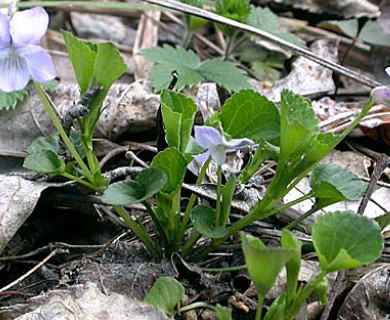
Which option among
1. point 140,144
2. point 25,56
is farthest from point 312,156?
point 140,144

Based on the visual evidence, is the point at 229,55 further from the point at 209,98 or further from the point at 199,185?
the point at 199,185

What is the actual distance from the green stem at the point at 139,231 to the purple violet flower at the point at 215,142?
12.8 inches

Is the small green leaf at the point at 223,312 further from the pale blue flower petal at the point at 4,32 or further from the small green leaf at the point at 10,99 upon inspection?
the small green leaf at the point at 10,99

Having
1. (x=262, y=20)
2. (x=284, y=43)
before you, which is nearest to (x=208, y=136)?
(x=284, y=43)

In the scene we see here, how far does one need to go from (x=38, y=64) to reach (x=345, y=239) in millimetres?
740

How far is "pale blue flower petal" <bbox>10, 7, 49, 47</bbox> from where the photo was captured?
4.32ft

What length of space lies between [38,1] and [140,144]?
849mm

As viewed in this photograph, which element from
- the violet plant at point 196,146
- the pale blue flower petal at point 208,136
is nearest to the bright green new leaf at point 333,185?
the violet plant at point 196,146

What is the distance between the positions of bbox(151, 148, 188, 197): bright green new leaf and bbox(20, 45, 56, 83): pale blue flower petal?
1.01ft

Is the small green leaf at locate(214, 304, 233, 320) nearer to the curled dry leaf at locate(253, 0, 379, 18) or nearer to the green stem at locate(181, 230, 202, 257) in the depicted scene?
the green stem at locate(181, 230, 202, 257)

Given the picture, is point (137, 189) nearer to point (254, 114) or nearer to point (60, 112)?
point (254, 114)

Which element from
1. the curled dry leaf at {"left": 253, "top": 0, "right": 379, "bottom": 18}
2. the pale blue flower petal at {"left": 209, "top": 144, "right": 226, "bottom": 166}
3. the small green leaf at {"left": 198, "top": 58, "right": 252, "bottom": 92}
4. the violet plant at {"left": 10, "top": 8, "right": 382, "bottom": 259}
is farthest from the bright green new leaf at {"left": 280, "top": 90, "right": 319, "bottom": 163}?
the curled dry leaf at {"left": 253, "top": 0, "right": 379, "bottom": 18}

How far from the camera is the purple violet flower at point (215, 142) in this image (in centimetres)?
112

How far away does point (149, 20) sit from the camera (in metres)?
2.68
